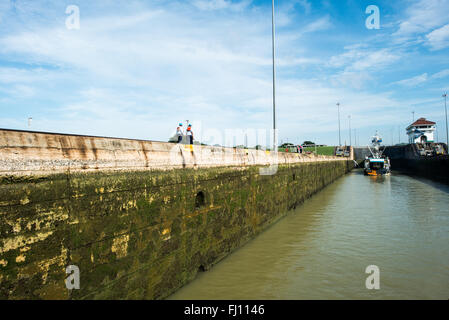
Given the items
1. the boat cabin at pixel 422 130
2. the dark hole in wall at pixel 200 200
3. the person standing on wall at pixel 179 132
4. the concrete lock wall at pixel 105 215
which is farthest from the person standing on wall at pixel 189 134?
the boat cabin at pixel 422 130

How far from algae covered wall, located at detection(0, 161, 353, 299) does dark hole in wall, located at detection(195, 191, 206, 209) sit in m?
0.04

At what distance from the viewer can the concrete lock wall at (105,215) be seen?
3.66 meters

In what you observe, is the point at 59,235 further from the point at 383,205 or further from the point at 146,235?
the point at 383,205

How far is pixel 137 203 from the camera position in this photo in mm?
5473

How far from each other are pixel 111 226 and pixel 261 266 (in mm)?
5240

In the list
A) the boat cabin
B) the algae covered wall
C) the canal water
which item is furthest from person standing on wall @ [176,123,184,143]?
the boat cabin

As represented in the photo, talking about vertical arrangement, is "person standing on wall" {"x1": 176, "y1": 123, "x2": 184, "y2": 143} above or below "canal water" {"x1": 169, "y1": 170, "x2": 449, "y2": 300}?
above

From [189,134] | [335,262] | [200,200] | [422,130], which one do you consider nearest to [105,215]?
[200,200]

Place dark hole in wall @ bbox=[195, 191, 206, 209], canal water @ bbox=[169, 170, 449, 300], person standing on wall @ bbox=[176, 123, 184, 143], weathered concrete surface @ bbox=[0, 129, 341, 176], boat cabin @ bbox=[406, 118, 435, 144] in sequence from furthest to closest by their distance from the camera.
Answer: boat cabin @ bbox=[406, 118, 435, 144]
person standing on wall @ bbox=[176, 123, 184, 143]
dark hole in wall @ bbox=[195, 191, 206, 209]
canal water @ bbox=[169, 170, 449, 300]
weathered concrete surface @ bbox=[0, 129, 341, 176]

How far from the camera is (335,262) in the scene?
933cm

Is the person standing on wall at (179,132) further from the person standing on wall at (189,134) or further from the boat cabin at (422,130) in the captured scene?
the boat cabin at (422,130)

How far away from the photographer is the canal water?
731cm

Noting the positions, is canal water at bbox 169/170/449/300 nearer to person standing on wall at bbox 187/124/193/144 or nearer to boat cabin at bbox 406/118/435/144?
person standing on wall at bbox 187/124/193/144
